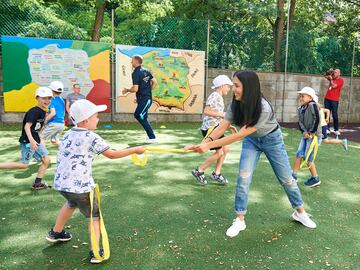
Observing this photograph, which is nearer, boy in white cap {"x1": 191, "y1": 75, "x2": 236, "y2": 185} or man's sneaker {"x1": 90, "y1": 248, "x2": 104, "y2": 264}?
man's sneaker {"x1": 90, "y1": 248, "x2": 104, "y2": 264}

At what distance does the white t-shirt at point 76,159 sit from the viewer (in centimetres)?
345

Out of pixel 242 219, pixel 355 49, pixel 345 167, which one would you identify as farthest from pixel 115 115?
pixel 355 49

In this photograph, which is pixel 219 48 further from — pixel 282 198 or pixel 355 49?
pixel 282 198

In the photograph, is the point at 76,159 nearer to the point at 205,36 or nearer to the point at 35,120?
the point at 35,120

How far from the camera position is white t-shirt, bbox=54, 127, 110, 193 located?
136 inches

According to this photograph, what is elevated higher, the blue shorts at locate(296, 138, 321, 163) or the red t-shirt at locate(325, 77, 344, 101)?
the red t-shirt at locate(325, 77, 344, 101)

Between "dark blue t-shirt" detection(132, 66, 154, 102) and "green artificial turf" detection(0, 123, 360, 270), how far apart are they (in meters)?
2.61

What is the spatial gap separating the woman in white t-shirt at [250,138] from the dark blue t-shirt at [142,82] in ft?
17.4

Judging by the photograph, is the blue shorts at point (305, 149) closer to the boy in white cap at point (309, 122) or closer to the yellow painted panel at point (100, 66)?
the boy in white cap at point (309, 122)

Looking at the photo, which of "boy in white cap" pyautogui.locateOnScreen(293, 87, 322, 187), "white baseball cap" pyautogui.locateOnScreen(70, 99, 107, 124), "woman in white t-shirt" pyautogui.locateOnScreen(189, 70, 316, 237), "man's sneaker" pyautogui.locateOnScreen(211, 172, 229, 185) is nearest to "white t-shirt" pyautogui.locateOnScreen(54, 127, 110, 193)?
"white baseball cap" pyautogui.locateOnScreen(70, 99, 107, 124)

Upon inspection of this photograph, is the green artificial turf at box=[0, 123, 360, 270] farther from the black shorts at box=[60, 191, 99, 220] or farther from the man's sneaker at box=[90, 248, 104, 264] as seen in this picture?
the black shorts at box=[60, 191, 99, 220]

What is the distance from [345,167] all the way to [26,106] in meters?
9.24

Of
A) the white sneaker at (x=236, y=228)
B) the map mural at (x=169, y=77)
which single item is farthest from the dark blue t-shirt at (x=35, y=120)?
the map mural at (x=169, y=77)

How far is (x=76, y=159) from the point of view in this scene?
346 cm
